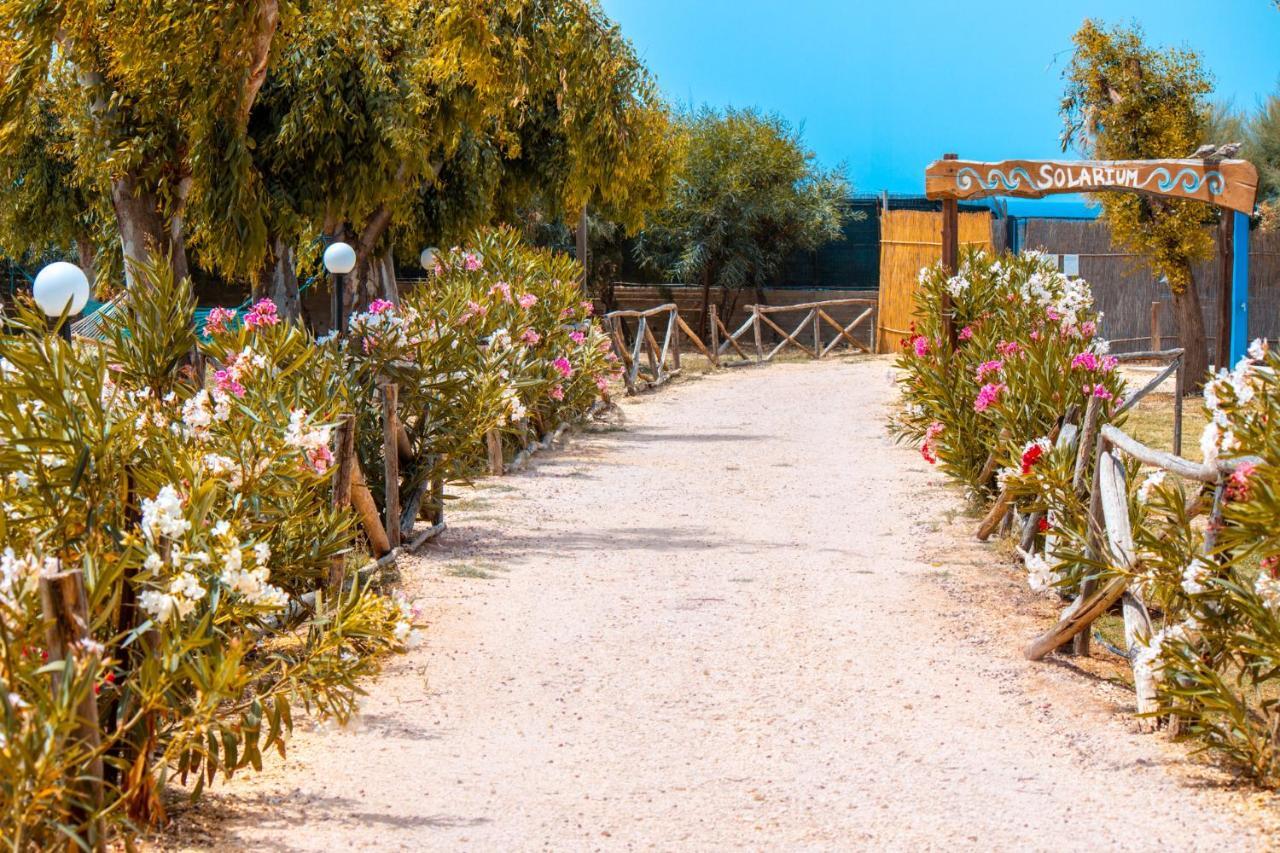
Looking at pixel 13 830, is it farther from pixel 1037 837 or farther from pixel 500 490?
pixel 500 490

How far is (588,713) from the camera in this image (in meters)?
5.35

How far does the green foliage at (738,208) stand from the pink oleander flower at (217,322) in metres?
18.5

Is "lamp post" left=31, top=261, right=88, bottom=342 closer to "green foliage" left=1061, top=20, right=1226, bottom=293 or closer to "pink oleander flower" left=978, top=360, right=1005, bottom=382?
"pink oleander flower" left=978, top=360, right=1005, bottom=382

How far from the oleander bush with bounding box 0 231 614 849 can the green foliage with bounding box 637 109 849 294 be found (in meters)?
19.4

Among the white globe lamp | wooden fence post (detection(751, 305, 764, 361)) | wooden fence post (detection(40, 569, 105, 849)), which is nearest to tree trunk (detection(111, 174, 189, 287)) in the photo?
the white globe lamp

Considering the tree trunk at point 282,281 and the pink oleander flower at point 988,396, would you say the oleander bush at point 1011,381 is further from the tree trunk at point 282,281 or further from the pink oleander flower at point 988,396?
the tree trunk at point 282,281

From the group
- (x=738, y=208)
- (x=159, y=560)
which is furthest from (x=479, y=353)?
(x=738, y=208)

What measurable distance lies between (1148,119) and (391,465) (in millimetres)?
11624

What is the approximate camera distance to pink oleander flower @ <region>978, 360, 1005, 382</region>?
8.85m

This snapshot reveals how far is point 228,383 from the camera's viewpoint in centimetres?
566

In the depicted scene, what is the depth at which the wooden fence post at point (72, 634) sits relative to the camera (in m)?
3.29

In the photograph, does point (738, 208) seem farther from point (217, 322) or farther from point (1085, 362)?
point (217, 322)

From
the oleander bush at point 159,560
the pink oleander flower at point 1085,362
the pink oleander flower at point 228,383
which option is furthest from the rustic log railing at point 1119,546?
the pink oleander flower at point 228,383

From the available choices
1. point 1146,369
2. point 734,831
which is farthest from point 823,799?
point 1146,369
